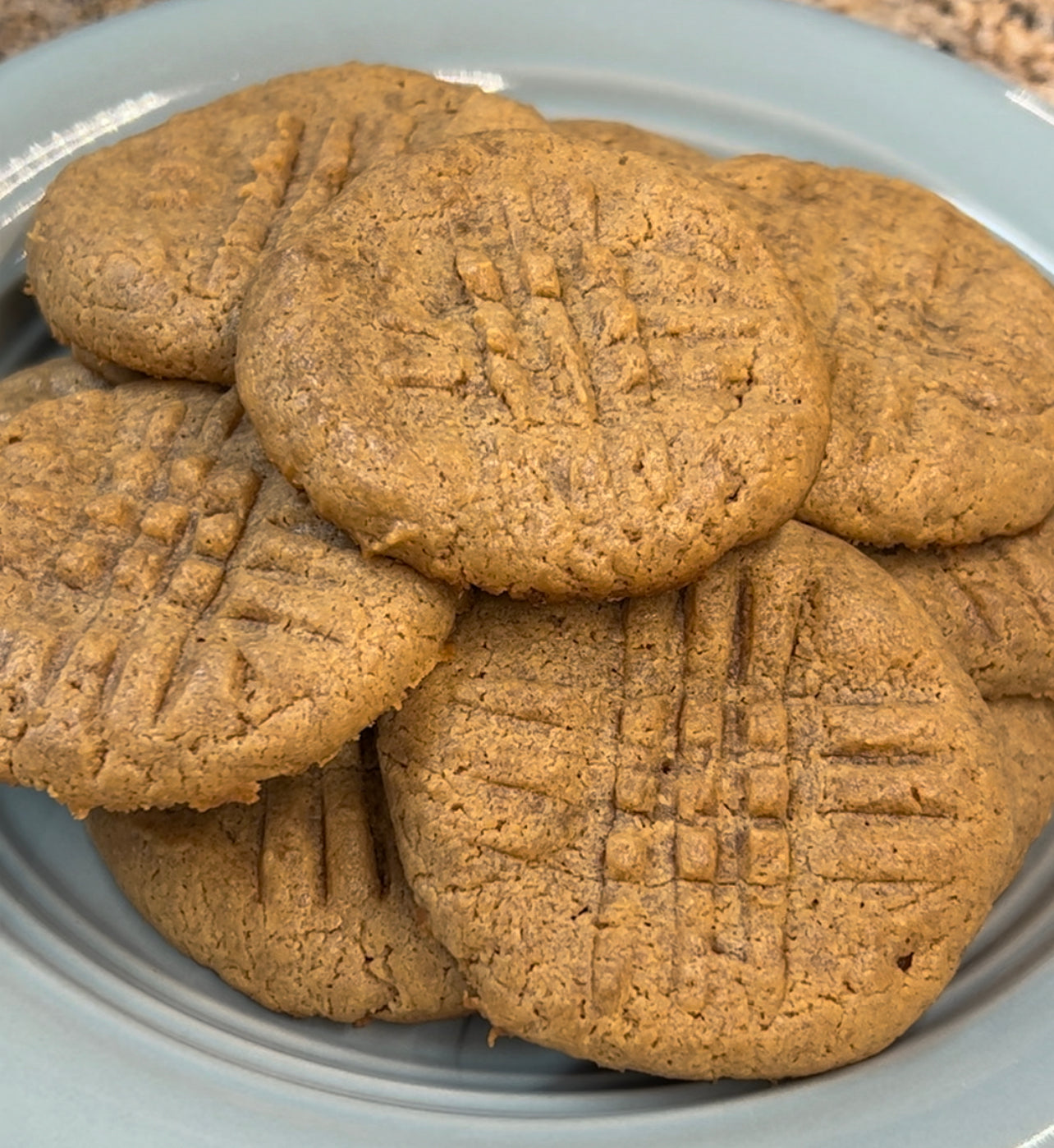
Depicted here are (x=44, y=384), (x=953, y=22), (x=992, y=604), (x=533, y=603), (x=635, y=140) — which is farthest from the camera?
(x=953, y=22)

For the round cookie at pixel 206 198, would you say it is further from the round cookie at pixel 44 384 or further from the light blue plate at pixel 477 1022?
the light blue plate at pixel 477 1022

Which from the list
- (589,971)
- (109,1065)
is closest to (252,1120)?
(109,1065)

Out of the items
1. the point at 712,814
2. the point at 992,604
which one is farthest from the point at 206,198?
the point at 992,604

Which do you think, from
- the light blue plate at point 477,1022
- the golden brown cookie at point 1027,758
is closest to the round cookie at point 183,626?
the light blue plate at point 477,1022

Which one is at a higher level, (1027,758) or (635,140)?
(635,140)

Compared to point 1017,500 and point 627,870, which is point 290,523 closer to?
point 627,870

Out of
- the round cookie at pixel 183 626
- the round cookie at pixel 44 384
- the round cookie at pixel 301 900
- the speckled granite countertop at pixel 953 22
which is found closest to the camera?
the round cookie at pixel 183 626

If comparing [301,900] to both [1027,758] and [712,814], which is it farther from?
[1027,758]
